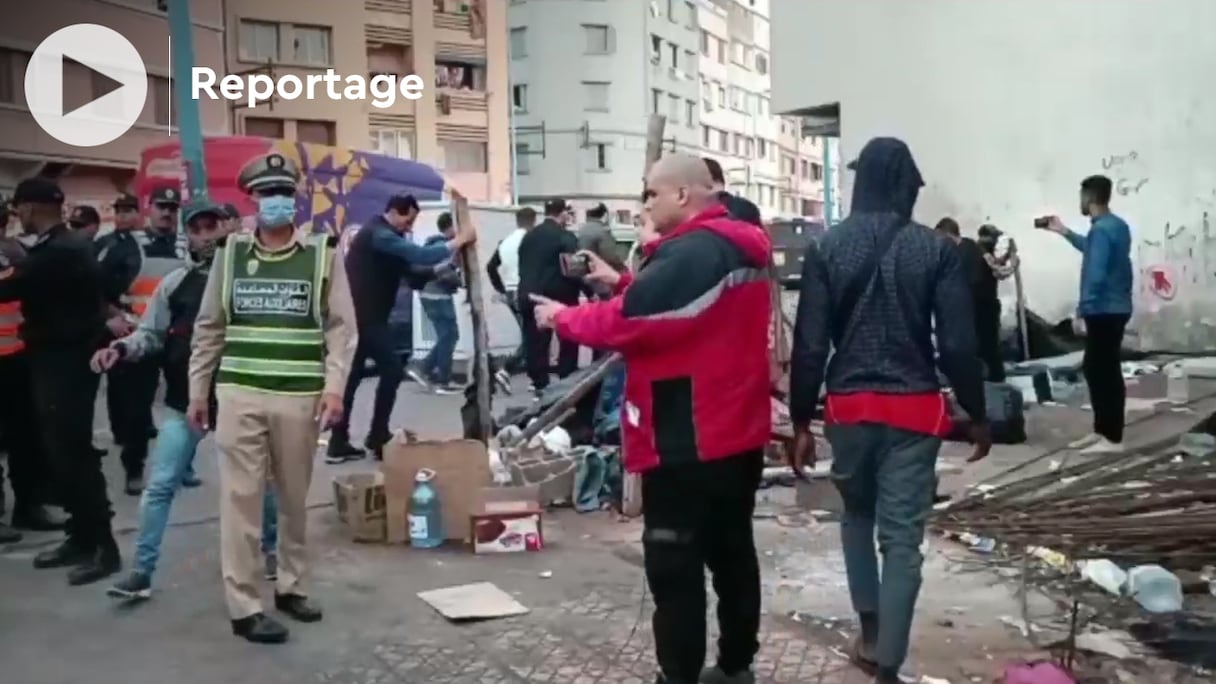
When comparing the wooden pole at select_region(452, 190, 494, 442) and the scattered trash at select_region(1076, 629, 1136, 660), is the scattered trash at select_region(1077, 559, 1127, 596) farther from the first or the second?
the wooden pole at select_region(452, 190, 494, 442)

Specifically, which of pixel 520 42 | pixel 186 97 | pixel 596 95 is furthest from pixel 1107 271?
pixel 520 42

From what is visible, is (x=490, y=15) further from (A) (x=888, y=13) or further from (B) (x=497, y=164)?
(A) (x=888, y=13)

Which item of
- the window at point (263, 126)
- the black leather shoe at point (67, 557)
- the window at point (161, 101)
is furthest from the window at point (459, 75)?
the black leather shoe at point (67, 557)

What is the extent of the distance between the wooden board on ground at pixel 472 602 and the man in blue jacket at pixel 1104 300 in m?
4.38

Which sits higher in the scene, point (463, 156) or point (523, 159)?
point (523, 159)

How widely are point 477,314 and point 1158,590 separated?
4.51 meters

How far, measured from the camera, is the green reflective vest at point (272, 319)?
516 centimetres

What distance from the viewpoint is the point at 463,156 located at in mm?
48750

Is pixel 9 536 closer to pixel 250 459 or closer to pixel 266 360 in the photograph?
pixel 250 459

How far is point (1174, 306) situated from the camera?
15055mm

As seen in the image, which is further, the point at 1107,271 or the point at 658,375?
the point at 1107,271

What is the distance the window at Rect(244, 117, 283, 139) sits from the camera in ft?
137

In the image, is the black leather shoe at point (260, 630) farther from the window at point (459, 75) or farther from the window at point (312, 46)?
the window at point (459, 75)

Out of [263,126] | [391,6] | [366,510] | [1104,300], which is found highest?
[391,6]
